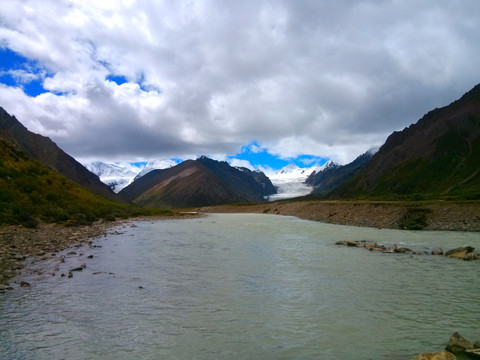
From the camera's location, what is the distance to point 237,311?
41.1ft

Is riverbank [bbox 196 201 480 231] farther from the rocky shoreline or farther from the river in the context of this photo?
the river

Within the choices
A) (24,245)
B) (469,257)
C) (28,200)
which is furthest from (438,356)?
(28,200)

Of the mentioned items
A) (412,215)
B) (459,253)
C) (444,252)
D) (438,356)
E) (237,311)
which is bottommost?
(237,311)

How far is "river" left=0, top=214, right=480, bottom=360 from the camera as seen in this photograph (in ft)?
30.7

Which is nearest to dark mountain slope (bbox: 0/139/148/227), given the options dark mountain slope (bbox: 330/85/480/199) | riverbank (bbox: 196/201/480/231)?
riverbank (bbox: 196/201/480/231)

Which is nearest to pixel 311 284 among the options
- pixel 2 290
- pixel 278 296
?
pixel 278 296

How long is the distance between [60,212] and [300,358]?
144ft

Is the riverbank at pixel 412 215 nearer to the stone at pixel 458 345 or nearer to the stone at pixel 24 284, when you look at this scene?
the stone at pixel 458 345

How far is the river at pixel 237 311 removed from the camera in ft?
30.7

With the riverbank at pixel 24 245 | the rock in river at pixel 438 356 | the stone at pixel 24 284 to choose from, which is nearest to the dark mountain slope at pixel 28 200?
the riverbank at pixel 24 245

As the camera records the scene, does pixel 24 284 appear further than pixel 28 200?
No

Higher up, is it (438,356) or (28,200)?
(28,200)

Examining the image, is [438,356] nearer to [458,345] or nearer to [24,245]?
[458,345]

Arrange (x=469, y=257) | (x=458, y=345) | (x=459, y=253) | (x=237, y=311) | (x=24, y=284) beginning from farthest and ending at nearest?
(x=459, y=253)
(x=469, y=257)
(x=24, y=284)
(x=237, y=311)
(x=458, y=345)
